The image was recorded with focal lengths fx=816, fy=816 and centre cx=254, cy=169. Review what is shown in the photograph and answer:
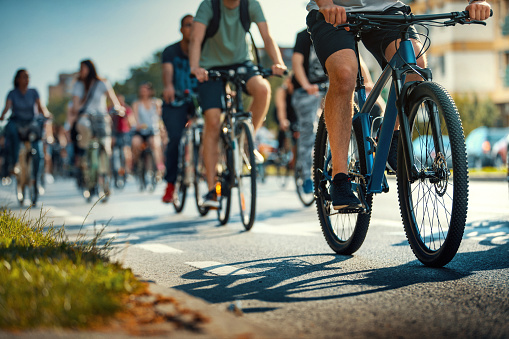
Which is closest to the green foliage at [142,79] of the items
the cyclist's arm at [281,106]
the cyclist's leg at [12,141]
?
the cyclist's arm at [281,106]

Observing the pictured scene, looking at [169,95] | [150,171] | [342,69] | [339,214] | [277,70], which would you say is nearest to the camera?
[342,69]

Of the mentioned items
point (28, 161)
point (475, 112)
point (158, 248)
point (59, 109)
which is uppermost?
point (59, 109)

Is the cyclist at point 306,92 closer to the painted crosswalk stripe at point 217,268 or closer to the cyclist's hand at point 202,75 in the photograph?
the cyclist's hand at point 202,75

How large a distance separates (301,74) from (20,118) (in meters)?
5.11

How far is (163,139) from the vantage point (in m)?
17.6

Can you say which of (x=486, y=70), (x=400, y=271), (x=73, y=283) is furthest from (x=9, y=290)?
(x=486, y=70)

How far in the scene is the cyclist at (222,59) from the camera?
25.0ft

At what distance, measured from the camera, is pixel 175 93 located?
9.34 meters

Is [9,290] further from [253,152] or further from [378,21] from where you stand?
[253,152]

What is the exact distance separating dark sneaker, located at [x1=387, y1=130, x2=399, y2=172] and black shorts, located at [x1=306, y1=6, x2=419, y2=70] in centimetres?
51

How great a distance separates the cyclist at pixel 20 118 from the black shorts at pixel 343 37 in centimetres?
846


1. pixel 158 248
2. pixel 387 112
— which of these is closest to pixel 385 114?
pixel 387 112

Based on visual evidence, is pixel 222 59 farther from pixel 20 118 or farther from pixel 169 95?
pixel 20 118

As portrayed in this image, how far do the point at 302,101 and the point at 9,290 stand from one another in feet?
25.9
